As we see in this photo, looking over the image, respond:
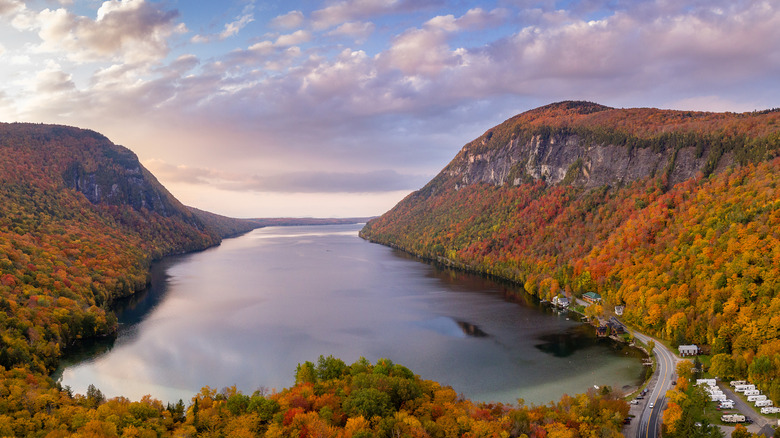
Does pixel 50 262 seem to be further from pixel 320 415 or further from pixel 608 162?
pixel 608 162

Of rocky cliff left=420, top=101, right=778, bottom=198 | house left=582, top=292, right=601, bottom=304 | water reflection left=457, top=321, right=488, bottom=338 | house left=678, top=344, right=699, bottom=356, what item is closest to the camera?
house left=678, top=344, right=699, bottom=356

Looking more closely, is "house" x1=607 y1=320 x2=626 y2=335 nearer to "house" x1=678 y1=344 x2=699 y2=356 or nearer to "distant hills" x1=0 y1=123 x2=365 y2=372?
"house" x1=678 y1=344 x2=699 y2=356

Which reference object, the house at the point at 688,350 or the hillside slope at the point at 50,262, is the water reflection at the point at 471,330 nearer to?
the house at the point at 688,350

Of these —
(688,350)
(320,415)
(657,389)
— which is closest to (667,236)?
(688,350)

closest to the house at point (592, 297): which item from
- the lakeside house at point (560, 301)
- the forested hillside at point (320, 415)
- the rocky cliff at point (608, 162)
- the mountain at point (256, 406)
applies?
the lakeside house at point (560, 301)

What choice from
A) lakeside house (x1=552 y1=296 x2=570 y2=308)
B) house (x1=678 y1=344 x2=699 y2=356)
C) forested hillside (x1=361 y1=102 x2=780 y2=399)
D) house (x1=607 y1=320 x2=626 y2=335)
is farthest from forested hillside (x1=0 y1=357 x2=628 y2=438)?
lakeside house (x1=552 y1=296 x2=570 y2=308)

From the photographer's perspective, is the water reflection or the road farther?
the water reflection
